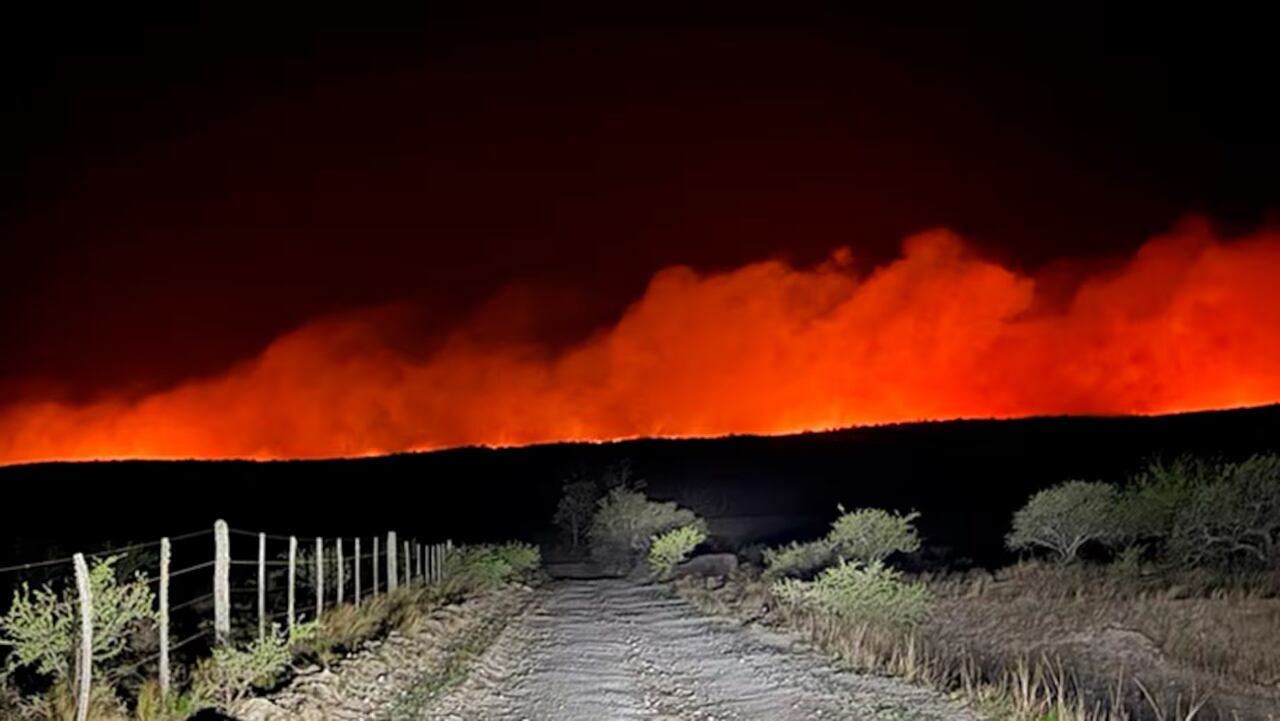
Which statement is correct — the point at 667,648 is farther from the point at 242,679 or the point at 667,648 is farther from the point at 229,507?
the point at 229,507

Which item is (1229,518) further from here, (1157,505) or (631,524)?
(631,524)

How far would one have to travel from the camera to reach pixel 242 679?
12.0 metres

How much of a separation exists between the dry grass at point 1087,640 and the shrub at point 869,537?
4.66m

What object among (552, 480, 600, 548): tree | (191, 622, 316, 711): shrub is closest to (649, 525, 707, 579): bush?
(552, 480, 600, 548): tree

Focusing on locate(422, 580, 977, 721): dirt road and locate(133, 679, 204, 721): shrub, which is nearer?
locate(133, 679, 204, 721): shrub

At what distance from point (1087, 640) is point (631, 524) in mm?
33488

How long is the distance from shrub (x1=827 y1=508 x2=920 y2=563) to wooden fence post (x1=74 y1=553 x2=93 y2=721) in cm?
2576

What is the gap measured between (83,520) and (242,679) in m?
68.9

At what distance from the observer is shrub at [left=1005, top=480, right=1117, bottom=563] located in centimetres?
3141

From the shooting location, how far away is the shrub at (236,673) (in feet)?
37.1

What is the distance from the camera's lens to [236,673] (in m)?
11.7

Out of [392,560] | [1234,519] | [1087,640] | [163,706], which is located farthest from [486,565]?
[163,706]

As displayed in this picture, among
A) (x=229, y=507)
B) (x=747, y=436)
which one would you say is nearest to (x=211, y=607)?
(x=229, y=507)

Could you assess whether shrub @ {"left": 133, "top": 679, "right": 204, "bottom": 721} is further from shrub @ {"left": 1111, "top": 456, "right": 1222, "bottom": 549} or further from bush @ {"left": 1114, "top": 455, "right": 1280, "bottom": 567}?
shrub @ {"left": 1111, "top": 456, "right": 1222, "bottom": 549}
